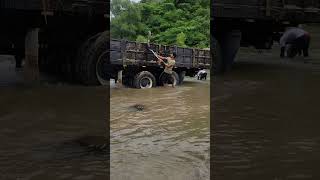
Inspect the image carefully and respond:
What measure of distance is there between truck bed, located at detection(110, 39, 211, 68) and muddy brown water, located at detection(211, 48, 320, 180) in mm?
1390

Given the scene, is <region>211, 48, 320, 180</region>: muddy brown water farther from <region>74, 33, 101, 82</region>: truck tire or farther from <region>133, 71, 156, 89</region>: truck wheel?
<region>74, 33, 101, 82</region>: truck tire

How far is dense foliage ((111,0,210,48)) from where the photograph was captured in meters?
12.0

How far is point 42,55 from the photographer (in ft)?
31.5

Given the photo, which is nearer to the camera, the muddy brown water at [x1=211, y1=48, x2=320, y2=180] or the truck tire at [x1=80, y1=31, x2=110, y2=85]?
the muddy brown water at [x1=211, y1=48, x2=320, y2=180]

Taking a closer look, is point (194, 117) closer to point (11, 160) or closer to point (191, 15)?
point (11, 160)

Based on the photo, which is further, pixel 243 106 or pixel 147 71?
pixel 147 71

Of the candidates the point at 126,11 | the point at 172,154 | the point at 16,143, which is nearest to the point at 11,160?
the point at 16,143

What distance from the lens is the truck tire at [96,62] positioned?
9242 mm

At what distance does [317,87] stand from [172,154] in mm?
5148

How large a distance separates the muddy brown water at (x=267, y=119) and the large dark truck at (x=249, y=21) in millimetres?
396

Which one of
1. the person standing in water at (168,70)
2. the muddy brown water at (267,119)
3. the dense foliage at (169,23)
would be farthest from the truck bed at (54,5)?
the person standing in water at (168,70)

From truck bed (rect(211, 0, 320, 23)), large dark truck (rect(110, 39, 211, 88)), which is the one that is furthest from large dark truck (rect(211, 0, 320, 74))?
large dark truck (rect(110, 39, 211, 88))

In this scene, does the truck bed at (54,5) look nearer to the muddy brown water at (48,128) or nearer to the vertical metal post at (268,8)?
the muddy brown water at (48,128)

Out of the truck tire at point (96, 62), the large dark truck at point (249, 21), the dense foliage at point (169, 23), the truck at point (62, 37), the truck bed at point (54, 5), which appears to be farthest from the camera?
the dense foliage at point (169, 23)
